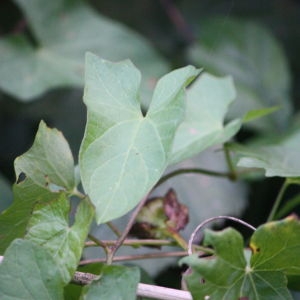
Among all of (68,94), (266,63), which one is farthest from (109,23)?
(266,63)

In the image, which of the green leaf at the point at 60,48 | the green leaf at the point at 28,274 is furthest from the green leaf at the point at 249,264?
the green leaf at the point at 60,48

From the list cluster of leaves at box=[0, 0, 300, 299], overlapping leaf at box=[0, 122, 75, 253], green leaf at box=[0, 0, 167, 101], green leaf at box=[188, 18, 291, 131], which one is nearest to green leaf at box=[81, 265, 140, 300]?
cluster of leaves at box=[0, 0, 300, 299]

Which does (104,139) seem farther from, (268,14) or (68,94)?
(268,14)

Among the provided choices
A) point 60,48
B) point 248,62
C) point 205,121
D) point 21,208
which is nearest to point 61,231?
point 21,208

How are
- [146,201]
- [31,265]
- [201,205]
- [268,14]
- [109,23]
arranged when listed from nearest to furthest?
[31,265], [146,201], [201,205], [109,23], [268,14]

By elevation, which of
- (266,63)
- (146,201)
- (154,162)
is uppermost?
(154,162)

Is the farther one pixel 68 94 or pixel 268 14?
pixel 268 14

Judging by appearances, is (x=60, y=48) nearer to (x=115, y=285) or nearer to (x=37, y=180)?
(x=37, y=180)
